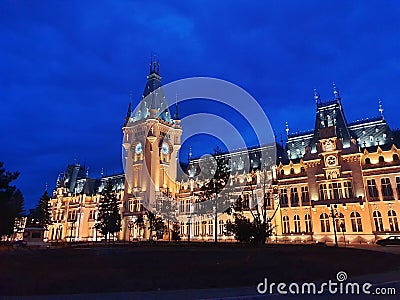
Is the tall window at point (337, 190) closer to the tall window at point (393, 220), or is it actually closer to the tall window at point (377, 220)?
the tall window at point (377, 220)

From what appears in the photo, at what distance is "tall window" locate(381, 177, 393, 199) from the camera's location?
50.4 m

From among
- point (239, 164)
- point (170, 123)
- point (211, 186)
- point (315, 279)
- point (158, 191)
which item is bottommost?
Answer: point (315, 279)

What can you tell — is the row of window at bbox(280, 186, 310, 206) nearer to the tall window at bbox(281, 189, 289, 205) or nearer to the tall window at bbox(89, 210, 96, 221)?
the tall window at bbox(281, 189, 289, 205)

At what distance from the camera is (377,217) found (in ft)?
166

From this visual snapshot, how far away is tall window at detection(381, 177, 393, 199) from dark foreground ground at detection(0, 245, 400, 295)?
2867cm

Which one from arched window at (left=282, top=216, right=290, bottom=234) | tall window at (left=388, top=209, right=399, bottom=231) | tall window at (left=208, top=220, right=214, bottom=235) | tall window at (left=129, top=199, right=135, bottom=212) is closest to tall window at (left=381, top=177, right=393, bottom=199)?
tall window at (left=388, top=209, right=399, bottom=231)

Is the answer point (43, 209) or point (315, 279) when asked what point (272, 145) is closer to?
point (315, 279)

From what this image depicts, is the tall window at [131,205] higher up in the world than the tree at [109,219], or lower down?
higher up

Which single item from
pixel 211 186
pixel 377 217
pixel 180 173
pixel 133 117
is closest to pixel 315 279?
pixel 211 186

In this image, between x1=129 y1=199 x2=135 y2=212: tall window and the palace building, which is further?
x1=129 y1=199 x2=135 y2=212: tall window

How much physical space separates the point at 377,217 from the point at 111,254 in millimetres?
45151

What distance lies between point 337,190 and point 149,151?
44.7m

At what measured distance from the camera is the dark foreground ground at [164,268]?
1537 cm

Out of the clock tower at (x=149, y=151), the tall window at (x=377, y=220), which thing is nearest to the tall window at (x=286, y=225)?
the tall window at (x=377, y=220)
